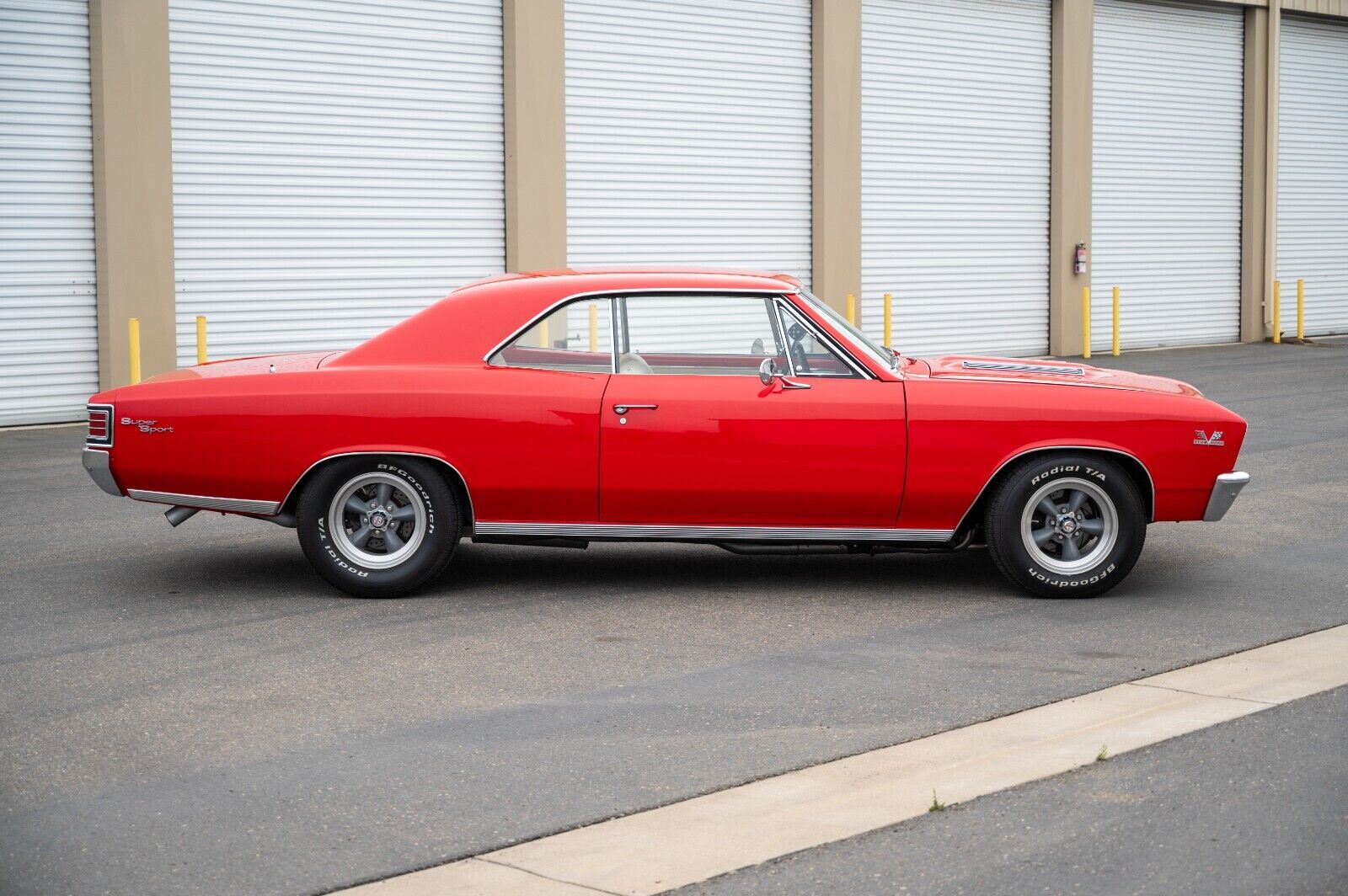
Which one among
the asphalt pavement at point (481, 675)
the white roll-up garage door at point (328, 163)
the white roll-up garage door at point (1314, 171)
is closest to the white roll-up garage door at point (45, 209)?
the white roll-up garage door at point (328, 163)

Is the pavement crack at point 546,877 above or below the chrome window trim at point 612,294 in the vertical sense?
below

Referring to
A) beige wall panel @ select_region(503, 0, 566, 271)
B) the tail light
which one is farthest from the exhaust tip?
beige wall panel @ select_region(503, 0, 566, 271)

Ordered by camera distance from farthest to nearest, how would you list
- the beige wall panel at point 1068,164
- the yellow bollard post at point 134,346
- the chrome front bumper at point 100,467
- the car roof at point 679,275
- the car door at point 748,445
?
the beige wall panel at point 1068,164 < the yellow bollard post at point 134,346 < the car roof at point 679,275 < the chrome front bumper at point 100,467 < the car door at point 748,445

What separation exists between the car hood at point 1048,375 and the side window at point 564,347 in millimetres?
1512

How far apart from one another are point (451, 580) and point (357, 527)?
654mm

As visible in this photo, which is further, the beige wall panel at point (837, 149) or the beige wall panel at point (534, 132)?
the beige wall panel at point (837, 149)

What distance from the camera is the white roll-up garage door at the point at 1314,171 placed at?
27500 millimetres

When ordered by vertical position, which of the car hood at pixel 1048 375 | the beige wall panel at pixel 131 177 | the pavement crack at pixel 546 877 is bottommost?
the pavement crack at pixel 546 877

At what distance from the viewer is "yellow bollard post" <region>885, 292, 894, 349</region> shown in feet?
70.1

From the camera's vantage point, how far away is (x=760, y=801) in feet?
15.0

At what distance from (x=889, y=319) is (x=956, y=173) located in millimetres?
2993

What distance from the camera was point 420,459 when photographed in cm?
723

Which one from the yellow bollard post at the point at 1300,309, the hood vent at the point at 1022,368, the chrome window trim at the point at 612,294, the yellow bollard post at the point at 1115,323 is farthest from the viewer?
the yellow bollard post at the point at 1300,309

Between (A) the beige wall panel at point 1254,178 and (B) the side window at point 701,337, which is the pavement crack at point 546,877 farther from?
(A) the beige wall panel at point 1254,178
